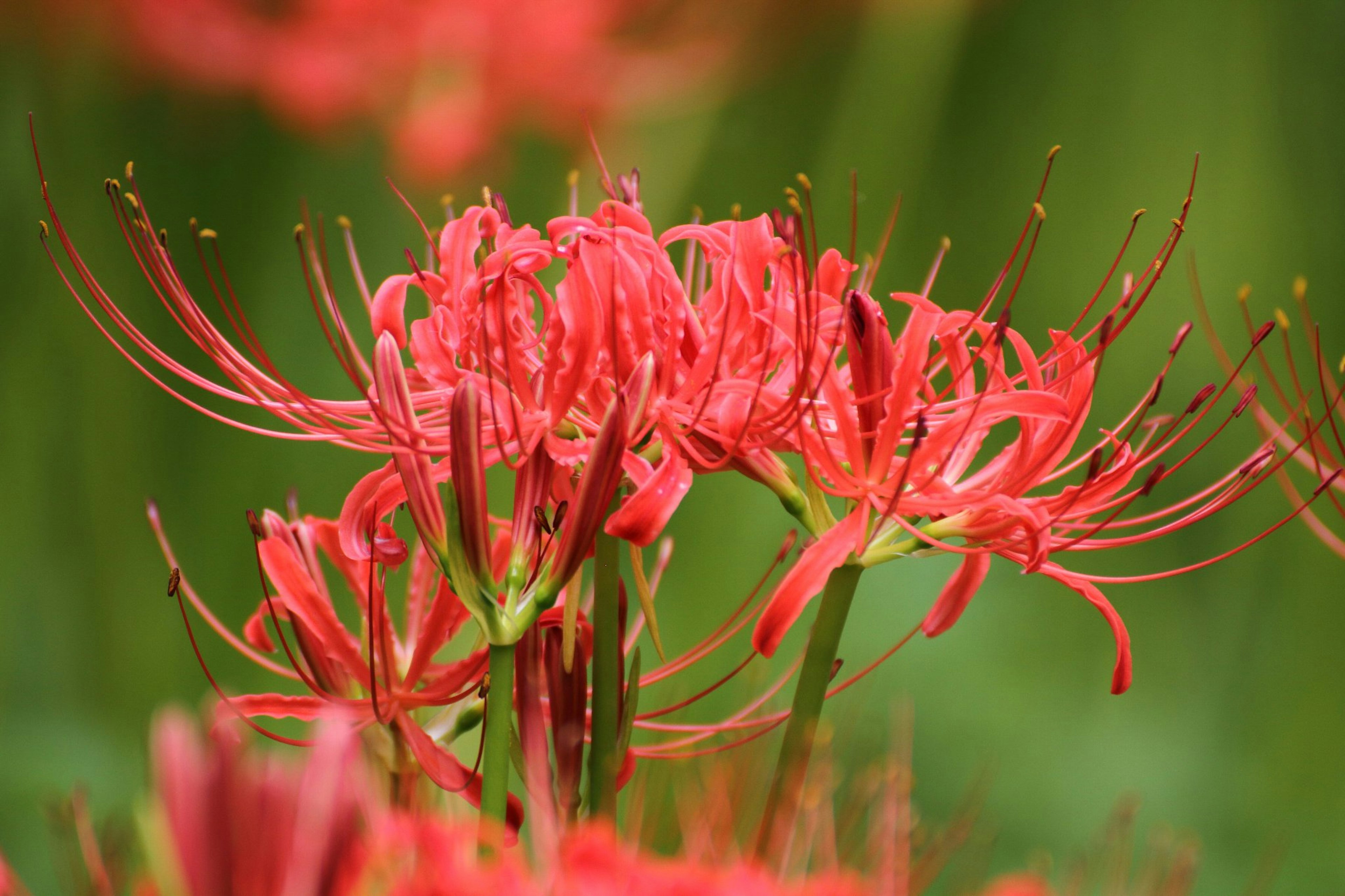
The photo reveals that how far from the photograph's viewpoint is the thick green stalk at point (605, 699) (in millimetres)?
398

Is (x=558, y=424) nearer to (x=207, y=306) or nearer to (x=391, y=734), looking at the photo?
(x=391, y=734)

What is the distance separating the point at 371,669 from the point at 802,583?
0.15 meters

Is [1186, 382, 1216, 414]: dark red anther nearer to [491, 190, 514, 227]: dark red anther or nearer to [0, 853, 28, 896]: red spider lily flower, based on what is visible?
[491, 190, 514, 227]: dark red anther

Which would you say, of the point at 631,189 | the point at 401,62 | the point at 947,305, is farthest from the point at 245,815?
the point at 947,305

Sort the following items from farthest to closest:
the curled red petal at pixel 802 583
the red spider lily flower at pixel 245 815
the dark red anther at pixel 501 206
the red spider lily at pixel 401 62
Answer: the red spider lily at pixel 401 62, the dark red anther at pixel 501 206, the curled red petal at pixel 802 583, the red spider lily flower at pixel 245 815

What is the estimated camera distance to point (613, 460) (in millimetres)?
379

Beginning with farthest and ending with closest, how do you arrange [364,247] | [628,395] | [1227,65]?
1. [1227,65]
2. [364,247]
3. [628,395]

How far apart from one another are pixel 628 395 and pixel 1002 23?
130 centimetres

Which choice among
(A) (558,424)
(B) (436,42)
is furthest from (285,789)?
(B) (436,42)

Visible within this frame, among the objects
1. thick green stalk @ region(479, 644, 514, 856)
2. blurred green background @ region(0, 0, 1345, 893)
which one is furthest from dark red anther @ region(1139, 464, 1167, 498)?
blurred green background @ region(0, 0, 1345, 893)

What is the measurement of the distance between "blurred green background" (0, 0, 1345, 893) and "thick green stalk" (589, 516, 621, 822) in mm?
638

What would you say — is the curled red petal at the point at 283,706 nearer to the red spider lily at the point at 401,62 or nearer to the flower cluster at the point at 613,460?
the flower cluster at the point at 613,460

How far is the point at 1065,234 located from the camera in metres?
1.48

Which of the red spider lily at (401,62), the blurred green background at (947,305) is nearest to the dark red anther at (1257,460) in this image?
the blurred green background at (947,305)
